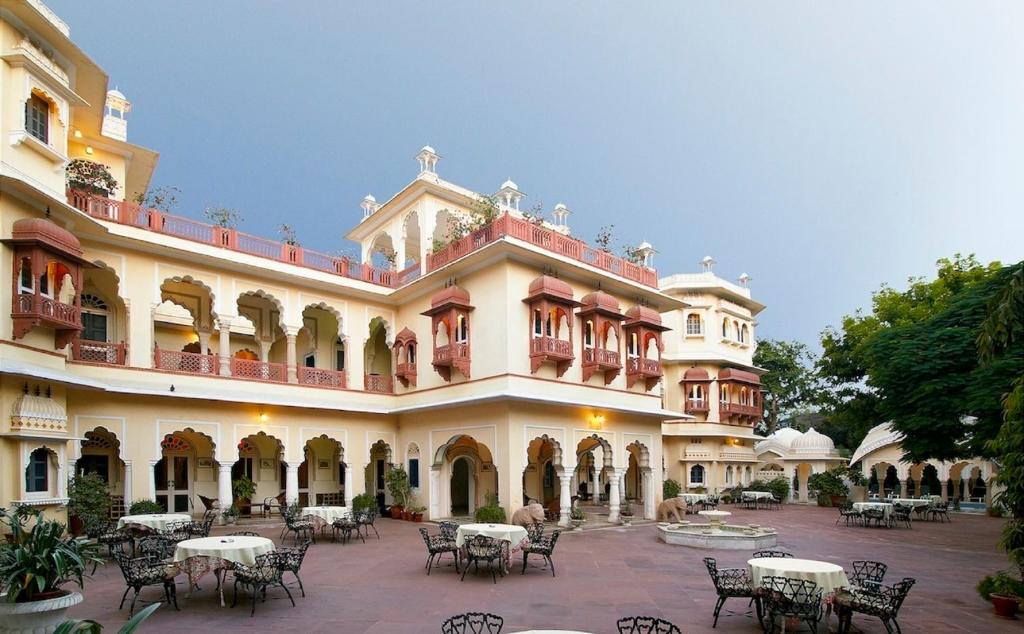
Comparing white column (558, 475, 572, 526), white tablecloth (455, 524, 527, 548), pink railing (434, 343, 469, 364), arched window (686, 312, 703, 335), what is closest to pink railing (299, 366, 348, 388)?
pink railing (434, 343, 469, 364)

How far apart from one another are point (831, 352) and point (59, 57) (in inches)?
1209

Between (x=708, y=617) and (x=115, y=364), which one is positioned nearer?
(x=708, y=617)

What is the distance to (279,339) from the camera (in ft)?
80.7

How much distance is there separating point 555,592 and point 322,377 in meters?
13.4

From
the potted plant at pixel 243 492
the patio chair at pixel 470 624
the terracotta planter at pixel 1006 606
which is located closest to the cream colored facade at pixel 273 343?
the potted plant at pixel 243 492

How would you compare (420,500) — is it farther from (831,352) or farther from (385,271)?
(831,352)

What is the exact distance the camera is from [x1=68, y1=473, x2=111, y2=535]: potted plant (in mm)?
14867

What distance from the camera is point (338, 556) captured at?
1389 cm

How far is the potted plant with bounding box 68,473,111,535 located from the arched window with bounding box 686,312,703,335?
26.6 metres

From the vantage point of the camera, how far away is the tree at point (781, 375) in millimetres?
44312

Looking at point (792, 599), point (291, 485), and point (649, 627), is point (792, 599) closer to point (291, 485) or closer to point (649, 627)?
point (649, 627)

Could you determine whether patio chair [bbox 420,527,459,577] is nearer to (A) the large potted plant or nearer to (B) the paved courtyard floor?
(B) the paved courtyard floor

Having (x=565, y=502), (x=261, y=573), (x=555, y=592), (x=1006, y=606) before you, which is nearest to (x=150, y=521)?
(x=261, y=573)

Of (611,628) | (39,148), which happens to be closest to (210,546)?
(611,628)
